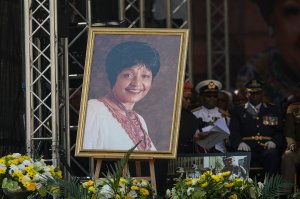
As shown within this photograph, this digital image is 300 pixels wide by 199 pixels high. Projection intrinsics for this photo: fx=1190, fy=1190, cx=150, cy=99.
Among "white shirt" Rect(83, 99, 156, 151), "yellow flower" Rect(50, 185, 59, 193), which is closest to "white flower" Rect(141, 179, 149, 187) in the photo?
"white shirt" Rect(83, 99, 156, 151)

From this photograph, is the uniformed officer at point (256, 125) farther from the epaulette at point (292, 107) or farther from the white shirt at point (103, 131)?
the white shirt at point (103, 131)

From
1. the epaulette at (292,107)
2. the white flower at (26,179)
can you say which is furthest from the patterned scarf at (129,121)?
the epaulette at (292,107)

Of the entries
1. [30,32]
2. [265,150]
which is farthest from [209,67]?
[30,32]

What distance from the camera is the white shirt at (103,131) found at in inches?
551

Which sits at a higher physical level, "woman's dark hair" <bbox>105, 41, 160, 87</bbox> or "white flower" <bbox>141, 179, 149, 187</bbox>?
"woman's dark hair" <bbox>105, 41, 160, 87</bbox>

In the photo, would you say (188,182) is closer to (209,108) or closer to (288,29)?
(209,108)

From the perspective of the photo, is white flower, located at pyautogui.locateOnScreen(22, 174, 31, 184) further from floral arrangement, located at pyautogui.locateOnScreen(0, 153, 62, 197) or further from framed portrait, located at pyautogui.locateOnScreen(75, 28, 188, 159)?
framed portrait, located at pyautogui.locateOnScreen(75, 28, 188, 159)

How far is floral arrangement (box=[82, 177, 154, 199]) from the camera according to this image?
12.7 m

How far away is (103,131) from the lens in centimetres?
1411

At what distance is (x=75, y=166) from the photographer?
54.5ft

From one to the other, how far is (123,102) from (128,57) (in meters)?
0.56

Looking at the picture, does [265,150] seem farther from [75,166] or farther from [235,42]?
[235,42]

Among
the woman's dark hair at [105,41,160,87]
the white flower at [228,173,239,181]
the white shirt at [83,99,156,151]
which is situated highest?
the woman's dark hair at [105,41,160,87]

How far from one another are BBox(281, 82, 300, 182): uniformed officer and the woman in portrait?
3021 millimetres
